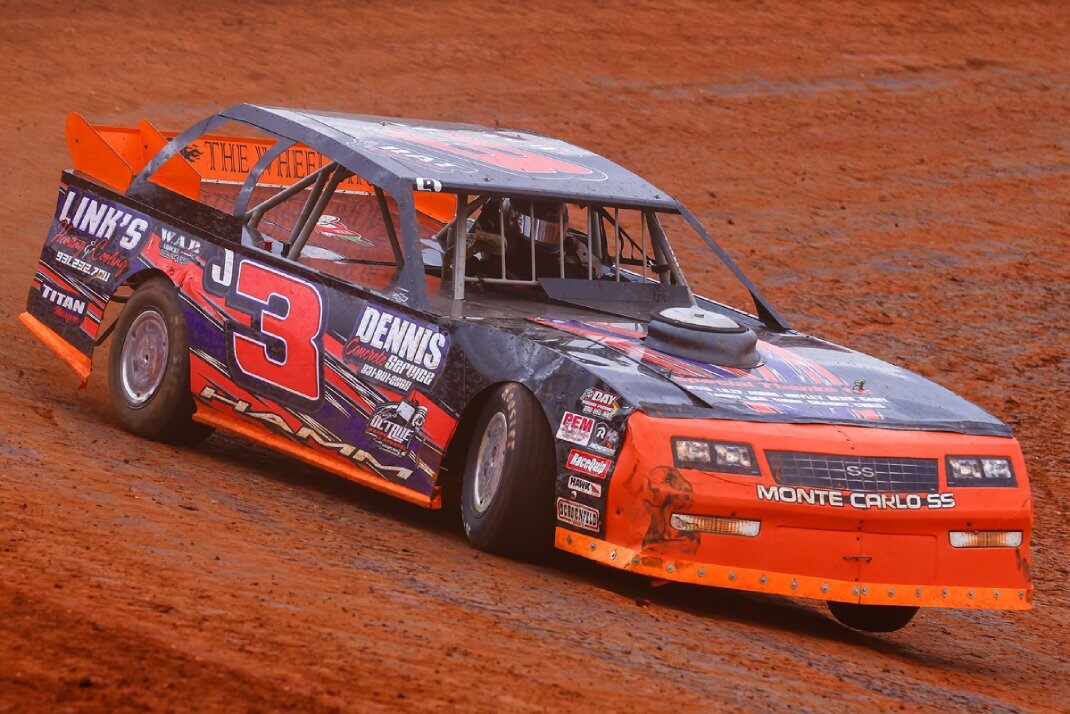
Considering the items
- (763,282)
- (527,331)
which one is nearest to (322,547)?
(527,331)

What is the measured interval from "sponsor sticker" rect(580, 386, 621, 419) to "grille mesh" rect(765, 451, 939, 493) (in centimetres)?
55

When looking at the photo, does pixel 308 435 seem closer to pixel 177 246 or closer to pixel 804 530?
pixel 177 246

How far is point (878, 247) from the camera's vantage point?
49.8 feet

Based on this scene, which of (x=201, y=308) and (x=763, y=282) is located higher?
(x=763, y=282)

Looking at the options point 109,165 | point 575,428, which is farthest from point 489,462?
point 109,165

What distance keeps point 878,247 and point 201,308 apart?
917 centimetres

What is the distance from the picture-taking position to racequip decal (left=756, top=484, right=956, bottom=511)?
5.48m

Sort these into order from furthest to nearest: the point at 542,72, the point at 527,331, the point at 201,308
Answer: the point at 542,72 → the point at 201,308 → the point at 527,331

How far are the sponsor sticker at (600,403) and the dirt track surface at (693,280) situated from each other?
0.63 meters

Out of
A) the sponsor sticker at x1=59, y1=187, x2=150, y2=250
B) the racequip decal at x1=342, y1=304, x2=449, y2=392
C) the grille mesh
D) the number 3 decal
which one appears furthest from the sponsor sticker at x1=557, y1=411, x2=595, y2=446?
the sponsor sticker at x1=59, y1=187, x2=150, y2=250

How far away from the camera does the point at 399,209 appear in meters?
6.82

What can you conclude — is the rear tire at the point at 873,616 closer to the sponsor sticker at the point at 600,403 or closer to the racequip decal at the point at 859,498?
the racequip decal at the point at 859,498

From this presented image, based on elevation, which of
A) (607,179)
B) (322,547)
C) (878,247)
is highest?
(878,247)

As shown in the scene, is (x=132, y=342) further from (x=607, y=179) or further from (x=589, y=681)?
(x=589, y=681)
